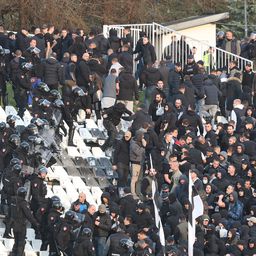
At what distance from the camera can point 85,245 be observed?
3422 cm

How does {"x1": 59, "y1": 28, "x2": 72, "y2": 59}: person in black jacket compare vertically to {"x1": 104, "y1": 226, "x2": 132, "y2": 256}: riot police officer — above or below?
above

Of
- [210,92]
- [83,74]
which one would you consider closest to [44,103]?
[83,74]

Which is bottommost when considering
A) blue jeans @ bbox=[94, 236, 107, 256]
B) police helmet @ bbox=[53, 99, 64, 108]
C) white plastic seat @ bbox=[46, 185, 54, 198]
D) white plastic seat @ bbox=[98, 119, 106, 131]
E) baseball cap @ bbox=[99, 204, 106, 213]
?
blue jeans @ bbox=[94, 236, 107, 256]

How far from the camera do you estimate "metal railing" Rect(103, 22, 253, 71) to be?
4678 centimetres

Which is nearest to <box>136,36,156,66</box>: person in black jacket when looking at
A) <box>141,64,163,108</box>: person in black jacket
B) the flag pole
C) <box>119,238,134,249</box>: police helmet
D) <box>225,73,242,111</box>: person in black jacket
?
<box>141,64,163,108</box>: person in black jacket

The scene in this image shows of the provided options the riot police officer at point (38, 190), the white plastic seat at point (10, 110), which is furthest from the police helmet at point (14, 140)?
the white plastic seat at point (10, 110)

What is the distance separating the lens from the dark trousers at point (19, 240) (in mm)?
35406

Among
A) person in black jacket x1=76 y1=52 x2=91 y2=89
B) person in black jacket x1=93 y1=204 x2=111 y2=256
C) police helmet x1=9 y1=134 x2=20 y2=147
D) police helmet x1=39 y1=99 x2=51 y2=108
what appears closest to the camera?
person in black jacket x1=93 y1=204 x2=111 y2=256

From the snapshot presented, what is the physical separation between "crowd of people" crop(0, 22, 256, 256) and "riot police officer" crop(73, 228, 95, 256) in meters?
0.03

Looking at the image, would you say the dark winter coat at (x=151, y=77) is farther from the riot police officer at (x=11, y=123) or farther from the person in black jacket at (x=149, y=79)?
the riot police officer at (x=11, y=123)

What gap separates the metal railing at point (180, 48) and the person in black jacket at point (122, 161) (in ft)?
22.1

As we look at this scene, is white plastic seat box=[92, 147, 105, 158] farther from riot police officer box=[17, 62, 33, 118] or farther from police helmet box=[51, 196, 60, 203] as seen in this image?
police helmet box=[51, 196, 60, 203]

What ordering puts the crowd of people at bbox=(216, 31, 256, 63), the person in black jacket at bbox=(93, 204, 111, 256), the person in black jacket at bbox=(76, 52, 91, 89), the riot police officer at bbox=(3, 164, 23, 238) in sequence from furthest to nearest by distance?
the crowd of people at bbox=(216, 31, 256, 63) < the person in black jacket at bbox=(76, 52, 91, 89) < the riot police officer at bbox=(3, 164, 23, 238) < the person in black jacket at bbox=(93, 204, 111, 256)

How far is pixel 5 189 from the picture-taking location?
36.0 m
